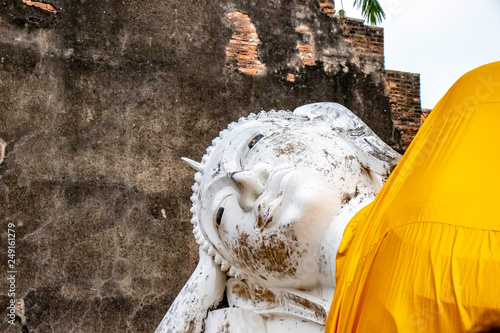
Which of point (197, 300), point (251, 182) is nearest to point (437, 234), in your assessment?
point (251, 182)

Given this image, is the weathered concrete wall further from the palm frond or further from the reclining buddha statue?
the reclining buddha statue

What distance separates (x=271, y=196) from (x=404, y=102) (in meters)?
4.24

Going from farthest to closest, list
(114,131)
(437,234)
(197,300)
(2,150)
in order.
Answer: (114,131) < (2,150) < (197,300) < (437,234)

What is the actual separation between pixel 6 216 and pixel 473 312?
4.05 meters

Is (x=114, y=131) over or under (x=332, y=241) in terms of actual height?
under

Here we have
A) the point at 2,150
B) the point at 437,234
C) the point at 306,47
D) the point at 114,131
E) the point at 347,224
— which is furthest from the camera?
the point at 306,47

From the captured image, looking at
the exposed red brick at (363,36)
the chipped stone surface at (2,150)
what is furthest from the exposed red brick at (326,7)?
the chipped stone surface at (2,150)

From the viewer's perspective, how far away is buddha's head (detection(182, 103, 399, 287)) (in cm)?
207

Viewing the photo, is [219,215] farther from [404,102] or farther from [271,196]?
[404,102]

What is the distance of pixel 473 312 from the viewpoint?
4.95 feet

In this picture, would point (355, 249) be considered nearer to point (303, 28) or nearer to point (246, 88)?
point (246, 88)

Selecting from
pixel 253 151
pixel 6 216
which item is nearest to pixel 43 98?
pixel 6 216

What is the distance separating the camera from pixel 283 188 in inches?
81.8

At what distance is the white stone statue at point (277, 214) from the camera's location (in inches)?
81.7
